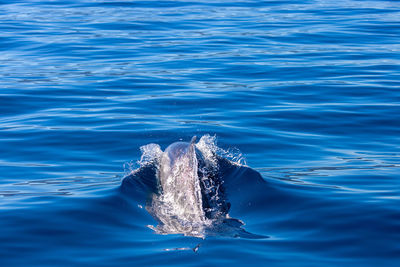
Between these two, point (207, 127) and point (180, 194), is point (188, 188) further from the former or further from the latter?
point (207, 127)

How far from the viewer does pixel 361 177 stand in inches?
384

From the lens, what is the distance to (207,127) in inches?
493

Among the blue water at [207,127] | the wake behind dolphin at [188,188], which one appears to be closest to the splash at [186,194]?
the wake behind dolphin at [188,188]

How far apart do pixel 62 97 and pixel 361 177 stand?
786cm

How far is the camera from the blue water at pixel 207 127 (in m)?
7.21

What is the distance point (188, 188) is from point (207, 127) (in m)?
4.50

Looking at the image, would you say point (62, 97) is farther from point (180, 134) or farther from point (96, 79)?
point (180, 134)

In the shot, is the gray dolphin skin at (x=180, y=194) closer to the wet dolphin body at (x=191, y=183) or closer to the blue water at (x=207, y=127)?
the wet dolphin body at (x=191, y=183)

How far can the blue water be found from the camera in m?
7.21

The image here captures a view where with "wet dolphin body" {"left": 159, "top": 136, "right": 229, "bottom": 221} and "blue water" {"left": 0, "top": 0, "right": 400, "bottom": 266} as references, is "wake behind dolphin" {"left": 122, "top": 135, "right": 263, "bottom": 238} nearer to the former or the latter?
"wet dolphin body" {"left": 159, "top": 136, "right": 229, "bottom": 221}

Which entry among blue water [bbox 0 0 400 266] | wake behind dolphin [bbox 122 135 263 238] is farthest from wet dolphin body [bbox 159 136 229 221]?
blue water [bbox 0 0 400 266]

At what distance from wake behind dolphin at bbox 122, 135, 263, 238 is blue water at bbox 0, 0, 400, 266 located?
0.20 m

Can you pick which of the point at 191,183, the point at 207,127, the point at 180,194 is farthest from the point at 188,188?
the point at 207,127

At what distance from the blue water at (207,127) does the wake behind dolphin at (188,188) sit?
0.20 meters
